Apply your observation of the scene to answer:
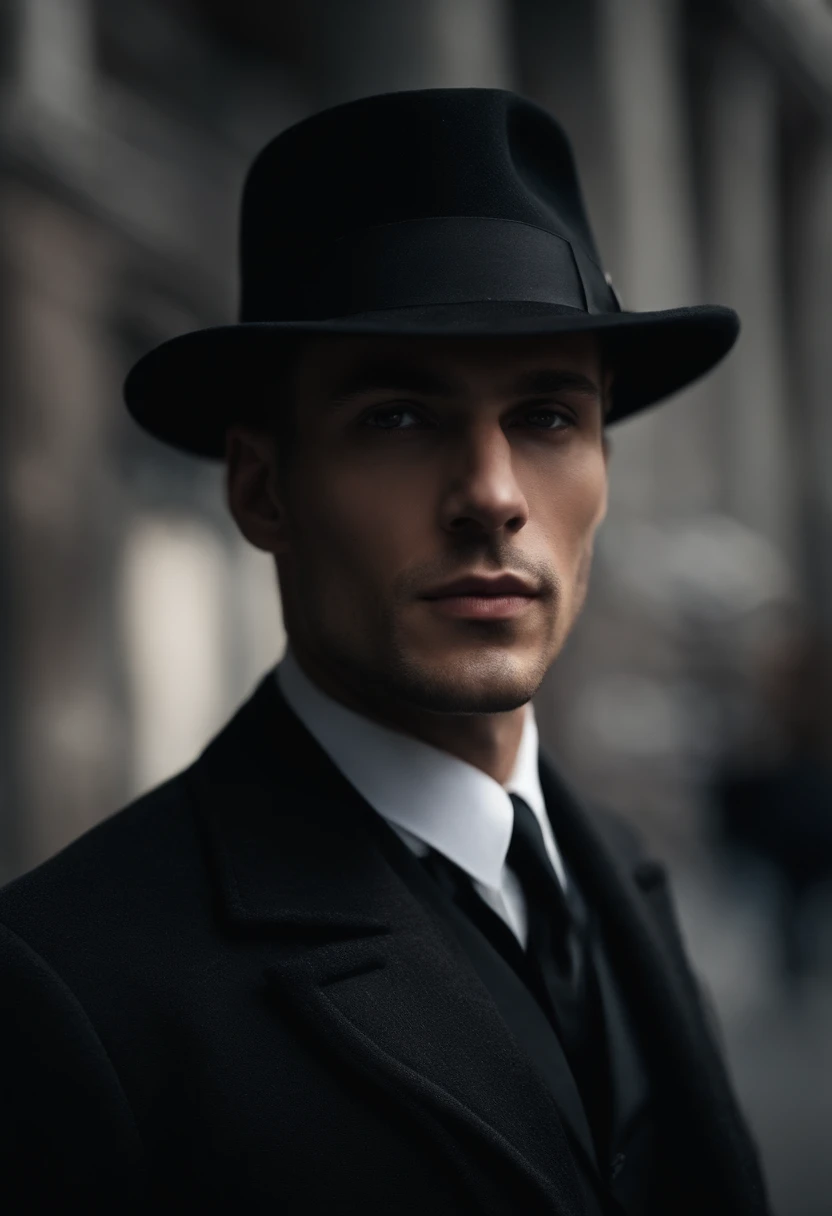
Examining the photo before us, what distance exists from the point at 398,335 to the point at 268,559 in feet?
16.8

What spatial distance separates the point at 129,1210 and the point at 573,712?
6626 mm

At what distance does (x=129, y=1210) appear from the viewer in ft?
4.58

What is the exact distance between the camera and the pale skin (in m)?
1.67

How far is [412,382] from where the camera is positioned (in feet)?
5.50

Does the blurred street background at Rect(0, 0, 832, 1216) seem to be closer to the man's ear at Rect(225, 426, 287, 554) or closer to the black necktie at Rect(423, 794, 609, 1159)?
the man's ear at Rect(225, 426, 287, 554)

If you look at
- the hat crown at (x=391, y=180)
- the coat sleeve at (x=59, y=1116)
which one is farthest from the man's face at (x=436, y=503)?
the coat sleeve at (x=59, y=1116)

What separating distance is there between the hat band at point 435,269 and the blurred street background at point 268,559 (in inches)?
124

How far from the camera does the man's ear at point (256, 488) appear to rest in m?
1.88

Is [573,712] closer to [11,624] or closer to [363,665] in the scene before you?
[11,624]

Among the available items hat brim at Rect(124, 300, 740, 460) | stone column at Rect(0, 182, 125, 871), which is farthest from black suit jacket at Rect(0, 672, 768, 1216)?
stone column at Rect(0, 182, 125, 871)

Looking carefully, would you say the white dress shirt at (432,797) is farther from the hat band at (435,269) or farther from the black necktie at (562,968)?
the hat band at (435,269)

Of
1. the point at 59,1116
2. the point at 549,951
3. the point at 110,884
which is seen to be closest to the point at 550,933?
the point at 549,951

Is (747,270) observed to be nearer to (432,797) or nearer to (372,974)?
(432,797)

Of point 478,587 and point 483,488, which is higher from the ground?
point 483,488
